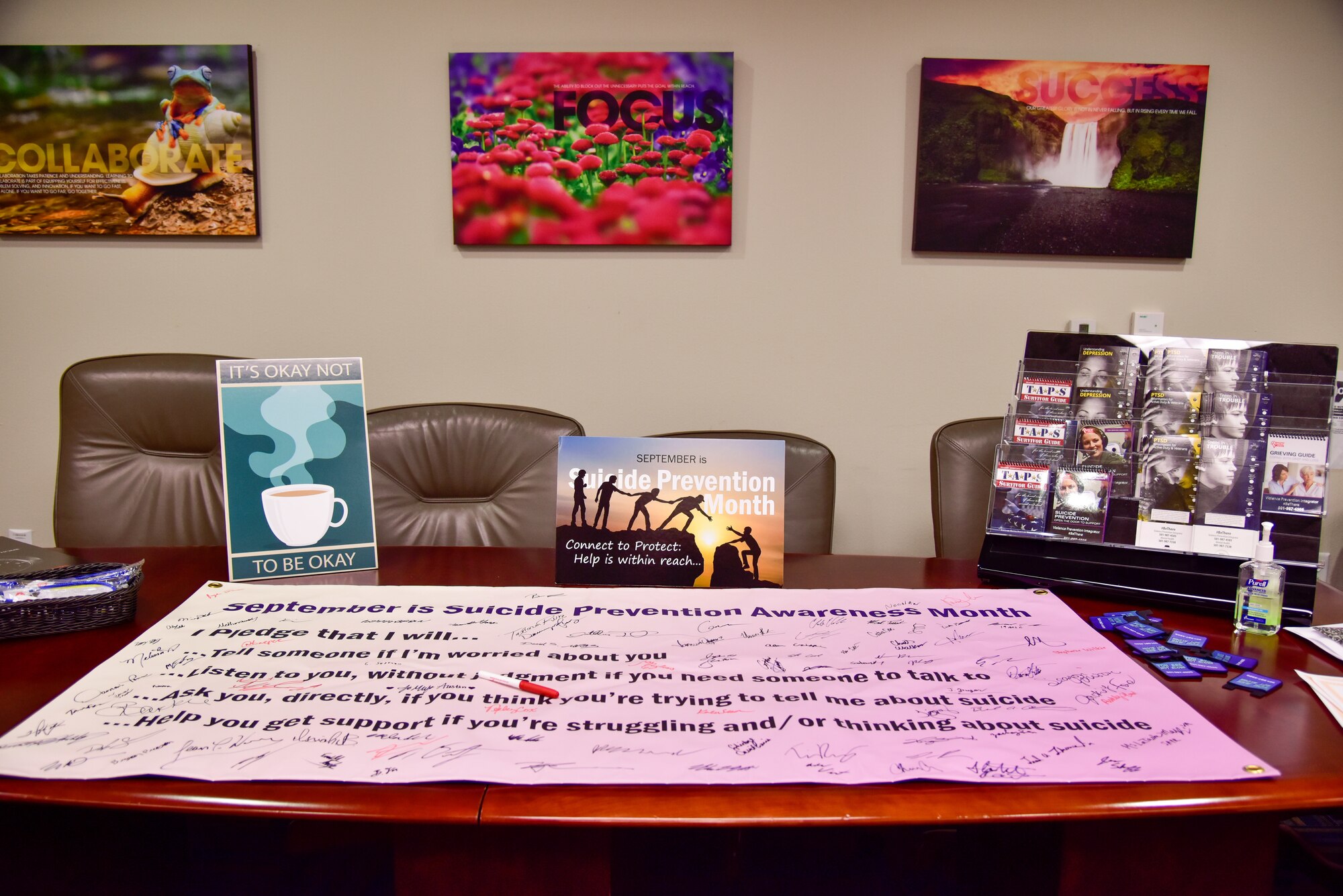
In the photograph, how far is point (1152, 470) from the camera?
1155 millimetres

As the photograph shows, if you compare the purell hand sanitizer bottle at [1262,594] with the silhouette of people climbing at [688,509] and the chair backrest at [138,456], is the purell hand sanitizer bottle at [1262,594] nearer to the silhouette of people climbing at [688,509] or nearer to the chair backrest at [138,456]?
the silhouette of people climbing at [688,509]

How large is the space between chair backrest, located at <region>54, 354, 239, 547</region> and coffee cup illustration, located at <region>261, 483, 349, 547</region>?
0.56m

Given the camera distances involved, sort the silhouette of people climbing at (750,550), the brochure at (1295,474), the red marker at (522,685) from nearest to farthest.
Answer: the red marker at (522,685), the brochure at (1295,474), the silhouette of people climbing at (750,550)

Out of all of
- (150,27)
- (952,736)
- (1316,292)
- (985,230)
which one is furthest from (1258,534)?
(150,27)

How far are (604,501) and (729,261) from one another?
1.38 meters

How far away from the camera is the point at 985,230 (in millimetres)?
2336

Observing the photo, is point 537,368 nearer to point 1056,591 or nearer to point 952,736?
point 1056,591

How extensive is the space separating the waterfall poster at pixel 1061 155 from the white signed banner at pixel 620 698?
158cm

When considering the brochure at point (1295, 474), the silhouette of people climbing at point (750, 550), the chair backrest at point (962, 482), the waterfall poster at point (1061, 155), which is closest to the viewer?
the brochure at point (1295, 474)

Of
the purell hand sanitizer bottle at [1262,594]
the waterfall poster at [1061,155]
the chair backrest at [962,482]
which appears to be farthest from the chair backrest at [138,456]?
the waterfall poster at [1061,155]

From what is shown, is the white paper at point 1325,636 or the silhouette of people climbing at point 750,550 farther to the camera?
the silhouette of people climbing at point 750,550

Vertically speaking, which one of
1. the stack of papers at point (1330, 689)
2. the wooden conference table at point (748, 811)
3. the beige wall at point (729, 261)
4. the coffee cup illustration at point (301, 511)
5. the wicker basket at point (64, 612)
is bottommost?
the wooden conference table at point (748, 811)

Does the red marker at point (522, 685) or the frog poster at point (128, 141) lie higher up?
the frog poster at point (128, 141)

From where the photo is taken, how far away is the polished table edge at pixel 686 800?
631 millimetres
